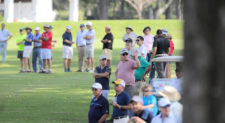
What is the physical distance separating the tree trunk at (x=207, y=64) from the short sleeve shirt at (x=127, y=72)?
8.49 m

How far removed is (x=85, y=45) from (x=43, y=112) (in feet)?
30.4

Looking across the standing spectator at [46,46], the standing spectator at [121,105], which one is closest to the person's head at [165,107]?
the standing spectator at [121,105]

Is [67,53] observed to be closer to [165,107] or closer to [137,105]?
[137,105]

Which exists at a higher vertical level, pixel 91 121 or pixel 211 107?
pixel 211 107

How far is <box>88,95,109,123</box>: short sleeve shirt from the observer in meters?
10.5

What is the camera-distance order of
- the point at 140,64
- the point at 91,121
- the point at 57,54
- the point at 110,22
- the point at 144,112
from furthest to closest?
the point at 110,22 < the point at 57,54 < the point at 140,64 < the point at 91,121 < the point at 144,112

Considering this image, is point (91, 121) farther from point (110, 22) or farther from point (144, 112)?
point (110, 22)

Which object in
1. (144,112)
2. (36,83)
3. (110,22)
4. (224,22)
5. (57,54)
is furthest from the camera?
(110,22)

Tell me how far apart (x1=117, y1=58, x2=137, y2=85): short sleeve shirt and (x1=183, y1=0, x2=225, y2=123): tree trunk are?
27.9 ft

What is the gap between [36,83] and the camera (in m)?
18.9

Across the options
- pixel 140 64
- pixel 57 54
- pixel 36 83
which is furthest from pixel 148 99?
pixel 57 54

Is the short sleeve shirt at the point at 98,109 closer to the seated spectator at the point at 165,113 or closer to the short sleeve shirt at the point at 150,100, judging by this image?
the short sleeve shirt at the point at 150,100

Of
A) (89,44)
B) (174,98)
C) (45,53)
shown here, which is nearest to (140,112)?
(174,98)

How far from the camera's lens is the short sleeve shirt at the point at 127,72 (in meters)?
12.2
